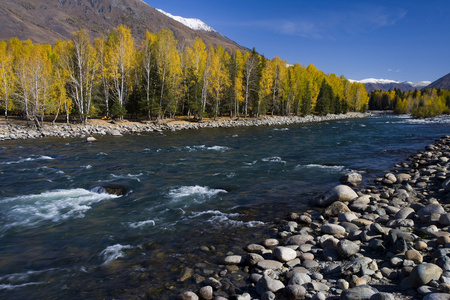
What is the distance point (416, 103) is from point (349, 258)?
124 meters

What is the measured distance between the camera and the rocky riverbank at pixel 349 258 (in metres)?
4.09

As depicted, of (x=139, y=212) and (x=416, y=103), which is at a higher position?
(x=416, y=103)

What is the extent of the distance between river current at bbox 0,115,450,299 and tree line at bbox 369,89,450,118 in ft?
224

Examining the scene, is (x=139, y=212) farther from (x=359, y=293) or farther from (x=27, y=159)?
(x=27, y=159)

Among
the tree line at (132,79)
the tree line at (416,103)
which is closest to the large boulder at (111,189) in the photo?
the tree line at (132,79)

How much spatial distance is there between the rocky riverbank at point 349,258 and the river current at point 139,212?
0.60 metres

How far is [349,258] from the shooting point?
528 cm

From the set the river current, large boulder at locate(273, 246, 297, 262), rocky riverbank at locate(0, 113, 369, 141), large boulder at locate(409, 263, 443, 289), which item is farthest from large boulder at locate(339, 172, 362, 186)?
rocky riverbank at locate(0, 113, 369, 141)

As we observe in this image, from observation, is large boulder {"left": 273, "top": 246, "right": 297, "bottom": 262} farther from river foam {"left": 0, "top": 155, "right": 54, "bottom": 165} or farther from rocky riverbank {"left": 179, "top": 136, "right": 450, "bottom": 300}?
river foam {"left": 0, "top": 155, "right": 54, "bottom": 165}

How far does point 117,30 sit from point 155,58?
564cm

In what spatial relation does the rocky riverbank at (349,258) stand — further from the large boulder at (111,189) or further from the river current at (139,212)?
the large boulder at (111,189)

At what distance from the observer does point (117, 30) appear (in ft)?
114

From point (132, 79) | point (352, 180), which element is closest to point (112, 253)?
point (352, 180)

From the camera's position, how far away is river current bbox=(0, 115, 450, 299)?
528 cm
